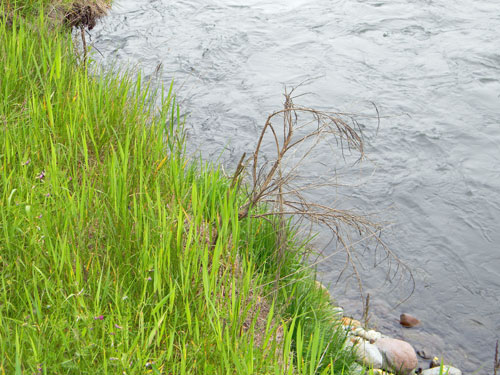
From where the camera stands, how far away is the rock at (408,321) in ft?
14.1

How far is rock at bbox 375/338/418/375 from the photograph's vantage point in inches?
152

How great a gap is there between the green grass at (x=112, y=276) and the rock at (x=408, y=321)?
95 cm

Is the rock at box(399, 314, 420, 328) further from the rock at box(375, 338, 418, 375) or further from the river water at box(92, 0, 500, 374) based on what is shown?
the rock at box(375, 338, 418, 375)

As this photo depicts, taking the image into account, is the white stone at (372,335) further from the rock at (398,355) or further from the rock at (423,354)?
the rock at (423,354)

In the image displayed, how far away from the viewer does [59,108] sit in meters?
3.58

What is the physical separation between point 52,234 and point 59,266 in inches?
8.5

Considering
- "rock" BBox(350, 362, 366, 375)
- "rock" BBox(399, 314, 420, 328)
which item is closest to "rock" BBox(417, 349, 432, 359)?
"rock" BBox(399, 314, 420, 328)

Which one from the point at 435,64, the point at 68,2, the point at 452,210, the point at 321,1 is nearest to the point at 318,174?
the point at 452,210

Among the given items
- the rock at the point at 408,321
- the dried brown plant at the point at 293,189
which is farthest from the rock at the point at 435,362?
the dried brown plant at the point at 293,189

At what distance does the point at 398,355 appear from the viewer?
3902mm

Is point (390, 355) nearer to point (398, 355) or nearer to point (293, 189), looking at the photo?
point (398, 355)

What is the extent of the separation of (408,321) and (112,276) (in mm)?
2521

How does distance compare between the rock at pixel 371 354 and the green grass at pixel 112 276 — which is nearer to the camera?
the green grass at pixel 112 276

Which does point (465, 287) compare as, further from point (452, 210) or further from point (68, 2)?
point (68, 2)
